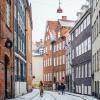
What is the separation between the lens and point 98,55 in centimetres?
4266

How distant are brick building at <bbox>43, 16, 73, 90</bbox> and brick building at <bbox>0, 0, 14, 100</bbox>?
48.0m

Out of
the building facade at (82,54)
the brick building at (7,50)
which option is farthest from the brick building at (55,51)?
the brick building at (7,50)

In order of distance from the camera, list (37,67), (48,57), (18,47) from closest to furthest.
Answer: (18,47) < (48,57) < (37,67)

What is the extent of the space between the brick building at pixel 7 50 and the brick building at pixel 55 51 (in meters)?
48.0

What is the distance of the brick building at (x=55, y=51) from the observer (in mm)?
89450

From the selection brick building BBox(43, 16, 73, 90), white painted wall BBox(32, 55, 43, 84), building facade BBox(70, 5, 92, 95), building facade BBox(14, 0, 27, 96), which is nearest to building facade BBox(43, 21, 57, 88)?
brick building BBox(43, 16, 73, 90)

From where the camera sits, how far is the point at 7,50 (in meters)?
32.8

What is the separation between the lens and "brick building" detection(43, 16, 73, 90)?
8945 centimetres

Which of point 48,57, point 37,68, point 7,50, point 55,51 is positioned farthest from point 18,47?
point 37,68

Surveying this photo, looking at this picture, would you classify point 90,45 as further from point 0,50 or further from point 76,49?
point 0,50

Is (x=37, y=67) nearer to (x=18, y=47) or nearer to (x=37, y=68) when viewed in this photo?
(x=37, y=68)

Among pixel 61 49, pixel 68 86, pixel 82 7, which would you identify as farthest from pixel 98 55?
pixel 61 49

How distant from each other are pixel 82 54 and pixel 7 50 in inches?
1067

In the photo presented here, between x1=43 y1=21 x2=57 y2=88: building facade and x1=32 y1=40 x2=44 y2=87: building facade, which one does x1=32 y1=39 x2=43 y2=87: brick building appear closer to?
x1=32 y1=40 x2=44 y2=87: building facade
